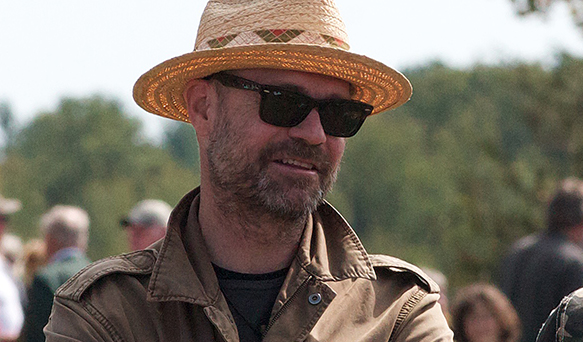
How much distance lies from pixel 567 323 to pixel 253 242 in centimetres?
103

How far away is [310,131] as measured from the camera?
309 centimetres

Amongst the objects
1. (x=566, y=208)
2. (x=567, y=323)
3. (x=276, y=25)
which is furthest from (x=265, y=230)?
(x=566, y=208)

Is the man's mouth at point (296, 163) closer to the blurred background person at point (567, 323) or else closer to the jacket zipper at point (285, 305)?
the jacket zipper at point (285, 305)

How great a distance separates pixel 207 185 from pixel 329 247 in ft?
1.48

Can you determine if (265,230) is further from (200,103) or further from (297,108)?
(200,103)

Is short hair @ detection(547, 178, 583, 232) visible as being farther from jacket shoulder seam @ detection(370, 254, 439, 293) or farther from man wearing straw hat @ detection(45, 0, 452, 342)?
jacket shoulder seam @ detection(370, 254, 439, 293)

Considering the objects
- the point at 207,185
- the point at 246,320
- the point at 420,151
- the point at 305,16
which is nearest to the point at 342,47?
the point at 305,16

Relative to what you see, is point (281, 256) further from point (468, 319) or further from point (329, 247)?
point (468, 319)

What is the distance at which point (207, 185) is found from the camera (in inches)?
130

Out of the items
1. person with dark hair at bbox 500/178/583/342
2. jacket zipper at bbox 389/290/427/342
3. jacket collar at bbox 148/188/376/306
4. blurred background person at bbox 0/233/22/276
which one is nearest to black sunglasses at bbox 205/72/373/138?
jacket collar at bbox 148/188/376/306

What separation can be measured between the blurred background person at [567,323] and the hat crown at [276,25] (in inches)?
43.9

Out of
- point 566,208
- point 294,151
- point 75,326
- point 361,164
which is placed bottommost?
point 361,164

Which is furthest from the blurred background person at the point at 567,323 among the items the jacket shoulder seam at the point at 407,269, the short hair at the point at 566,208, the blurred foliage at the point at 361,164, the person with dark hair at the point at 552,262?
the blurred foliage at the point at 361,164

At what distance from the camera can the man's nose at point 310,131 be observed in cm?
308
